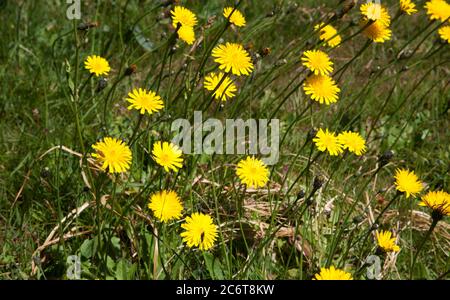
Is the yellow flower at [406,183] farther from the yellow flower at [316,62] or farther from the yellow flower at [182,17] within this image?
the yellow flower at [182,17]

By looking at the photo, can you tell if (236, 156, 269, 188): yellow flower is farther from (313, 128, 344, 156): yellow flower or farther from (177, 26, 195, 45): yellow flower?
(177, 26, 195, 45): yellow flower

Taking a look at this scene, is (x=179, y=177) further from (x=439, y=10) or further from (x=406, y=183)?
(x=439, y=10)

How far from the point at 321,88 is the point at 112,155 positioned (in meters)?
0.81

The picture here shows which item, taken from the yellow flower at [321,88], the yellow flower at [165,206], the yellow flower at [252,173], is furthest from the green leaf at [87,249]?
the yellow flower at [321,88]

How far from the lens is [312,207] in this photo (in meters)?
2.22

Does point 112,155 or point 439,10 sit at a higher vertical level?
point 439,10

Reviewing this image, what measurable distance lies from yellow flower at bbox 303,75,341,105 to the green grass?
69 millimetres

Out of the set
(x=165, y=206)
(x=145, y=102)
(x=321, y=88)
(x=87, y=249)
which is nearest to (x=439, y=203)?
(x=321, y=88)

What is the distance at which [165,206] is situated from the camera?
1817 millimetres

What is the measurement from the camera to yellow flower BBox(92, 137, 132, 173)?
172 centimetres

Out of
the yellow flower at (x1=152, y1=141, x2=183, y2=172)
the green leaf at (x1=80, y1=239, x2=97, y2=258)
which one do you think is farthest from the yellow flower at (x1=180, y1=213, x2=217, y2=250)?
the green leaf at (x1=80, y1=239, x2=97, y2=258)

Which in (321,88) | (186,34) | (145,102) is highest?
(186,34)

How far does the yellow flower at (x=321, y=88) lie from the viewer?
2.06 metres
